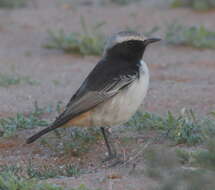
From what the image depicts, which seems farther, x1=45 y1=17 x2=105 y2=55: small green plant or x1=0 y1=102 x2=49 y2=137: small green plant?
x1=45 y1=17 x2=105 y2=55: small green plant

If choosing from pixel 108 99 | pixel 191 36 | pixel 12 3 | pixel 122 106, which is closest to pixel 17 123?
pixel 108 99

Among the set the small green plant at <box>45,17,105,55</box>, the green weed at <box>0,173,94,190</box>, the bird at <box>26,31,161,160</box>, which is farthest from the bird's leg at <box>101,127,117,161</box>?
the small green plant at <box>45,17,105,55</box>

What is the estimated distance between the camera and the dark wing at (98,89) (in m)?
6.51

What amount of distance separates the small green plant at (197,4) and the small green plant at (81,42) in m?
2.60

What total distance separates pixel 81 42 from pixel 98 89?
4309mm

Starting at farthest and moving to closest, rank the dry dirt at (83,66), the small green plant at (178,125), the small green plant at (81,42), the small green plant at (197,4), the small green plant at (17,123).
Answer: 1. the small green plant at (197,4)
2. the small green plant at (81,42)
3. the small green plant at (17,123)
4. the dry dirt at (83,66)
5. the small green plant at (178,125)

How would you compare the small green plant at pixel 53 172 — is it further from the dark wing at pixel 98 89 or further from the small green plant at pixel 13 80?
the small green plant at pixel 13 80

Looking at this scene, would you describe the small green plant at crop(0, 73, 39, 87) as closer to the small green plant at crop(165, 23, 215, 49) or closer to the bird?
the bird

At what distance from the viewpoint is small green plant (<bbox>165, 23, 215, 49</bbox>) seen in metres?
10.9

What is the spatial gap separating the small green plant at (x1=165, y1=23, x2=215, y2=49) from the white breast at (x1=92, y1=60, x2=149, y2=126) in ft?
14.8

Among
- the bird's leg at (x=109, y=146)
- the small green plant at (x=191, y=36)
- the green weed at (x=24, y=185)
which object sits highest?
the small green plant at (x=191, y=36)

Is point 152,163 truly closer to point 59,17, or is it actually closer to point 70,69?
point 70,69

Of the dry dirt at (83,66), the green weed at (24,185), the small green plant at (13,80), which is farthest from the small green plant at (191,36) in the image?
the green weed at (24,185)

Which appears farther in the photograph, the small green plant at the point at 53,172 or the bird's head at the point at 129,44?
the bird's head at the point at 129,44
